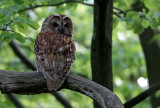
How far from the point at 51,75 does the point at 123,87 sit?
255 inches

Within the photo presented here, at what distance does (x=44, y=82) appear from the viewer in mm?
4207

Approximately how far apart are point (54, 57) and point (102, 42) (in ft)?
3.17

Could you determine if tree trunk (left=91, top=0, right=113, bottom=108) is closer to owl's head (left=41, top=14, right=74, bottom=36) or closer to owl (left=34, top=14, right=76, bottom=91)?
owl (left=34, top=14, right=76, bottom=91)

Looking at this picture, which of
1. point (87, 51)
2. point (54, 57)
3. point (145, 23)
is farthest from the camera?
point (87, 51)

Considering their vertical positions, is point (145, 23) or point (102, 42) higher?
point (145, 23)

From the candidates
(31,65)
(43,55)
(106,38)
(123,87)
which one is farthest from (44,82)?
(123,87)

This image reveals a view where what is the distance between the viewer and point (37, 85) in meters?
4.13

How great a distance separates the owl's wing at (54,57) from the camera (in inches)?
167

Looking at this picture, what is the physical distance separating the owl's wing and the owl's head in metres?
0.67

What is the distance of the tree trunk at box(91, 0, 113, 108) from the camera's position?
15.6ft

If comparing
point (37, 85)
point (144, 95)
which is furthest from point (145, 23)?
point (37, 85)

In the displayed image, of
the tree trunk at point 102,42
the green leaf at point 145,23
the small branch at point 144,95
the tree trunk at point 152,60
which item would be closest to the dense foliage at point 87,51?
the green leaf at point 145,23

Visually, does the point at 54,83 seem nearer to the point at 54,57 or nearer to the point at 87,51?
the point at 54,57

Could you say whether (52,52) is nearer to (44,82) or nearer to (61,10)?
(44,82)
